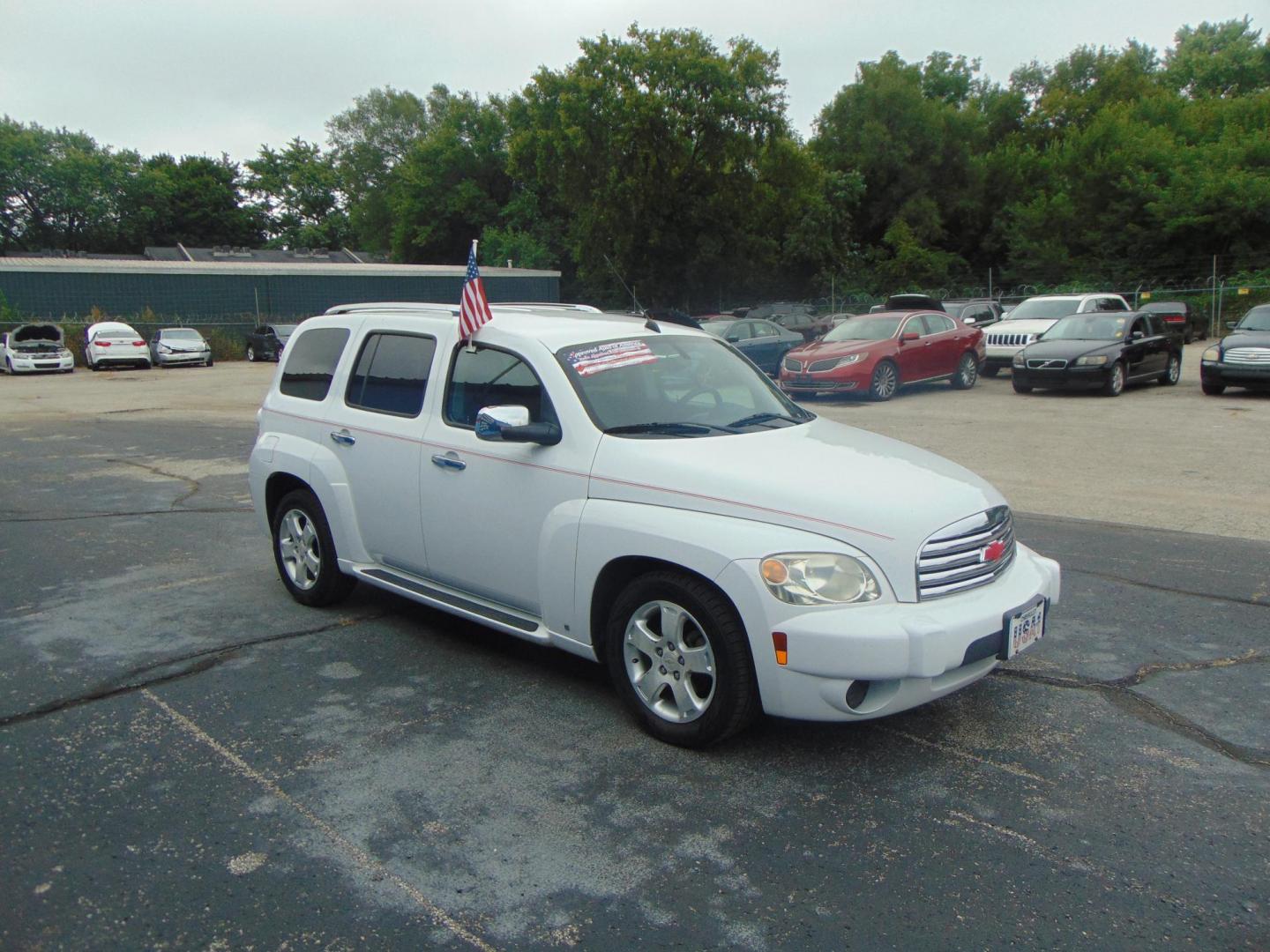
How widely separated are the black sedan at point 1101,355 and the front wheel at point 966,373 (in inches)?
56.3

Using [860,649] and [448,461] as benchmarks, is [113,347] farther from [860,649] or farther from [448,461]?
[860,649]

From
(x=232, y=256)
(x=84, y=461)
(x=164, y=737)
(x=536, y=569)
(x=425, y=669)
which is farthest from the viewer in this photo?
(x=232, y=256)

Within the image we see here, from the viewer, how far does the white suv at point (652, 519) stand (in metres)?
3.77

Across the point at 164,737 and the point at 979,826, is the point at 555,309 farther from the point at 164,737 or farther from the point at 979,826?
the point at 979,826

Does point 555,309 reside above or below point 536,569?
above

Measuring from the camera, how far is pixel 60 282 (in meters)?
39.1

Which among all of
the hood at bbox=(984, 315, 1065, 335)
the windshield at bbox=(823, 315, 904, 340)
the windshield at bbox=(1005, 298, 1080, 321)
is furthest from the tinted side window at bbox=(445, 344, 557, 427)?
the windshield at bbox=(1005, 298, 1080, 321)

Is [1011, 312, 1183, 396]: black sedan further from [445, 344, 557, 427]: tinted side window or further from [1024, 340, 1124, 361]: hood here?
[445, 344, 557, 427]: tinted side window

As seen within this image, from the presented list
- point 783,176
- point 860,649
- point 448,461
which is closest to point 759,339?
point 448,461

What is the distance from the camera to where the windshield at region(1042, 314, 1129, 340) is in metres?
18.7

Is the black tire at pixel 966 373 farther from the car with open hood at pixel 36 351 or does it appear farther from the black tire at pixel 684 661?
the car with open hood at pixel 36 351

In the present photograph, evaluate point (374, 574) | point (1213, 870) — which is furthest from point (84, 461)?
point (1213, 870)

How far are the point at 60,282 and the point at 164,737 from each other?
4094 cm

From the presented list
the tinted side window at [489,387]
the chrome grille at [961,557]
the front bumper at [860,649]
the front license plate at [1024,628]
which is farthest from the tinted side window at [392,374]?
the front license plate at [1024,628]
